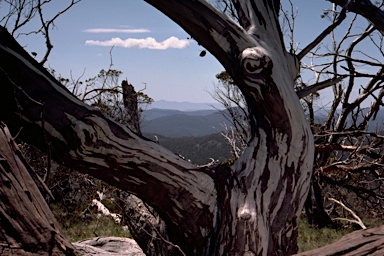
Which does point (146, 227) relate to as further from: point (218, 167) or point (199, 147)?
point (199, 147)

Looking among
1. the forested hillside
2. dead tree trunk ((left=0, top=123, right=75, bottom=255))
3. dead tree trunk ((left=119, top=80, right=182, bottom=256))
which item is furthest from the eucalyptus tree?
the forested hillside

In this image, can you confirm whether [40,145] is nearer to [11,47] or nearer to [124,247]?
[11,47]

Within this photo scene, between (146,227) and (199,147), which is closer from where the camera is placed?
(146,227)

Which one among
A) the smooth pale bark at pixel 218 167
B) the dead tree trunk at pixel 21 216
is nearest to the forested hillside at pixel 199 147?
the smooth pale bark at pixel 218 167

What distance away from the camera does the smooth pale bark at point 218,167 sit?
7.14 feet

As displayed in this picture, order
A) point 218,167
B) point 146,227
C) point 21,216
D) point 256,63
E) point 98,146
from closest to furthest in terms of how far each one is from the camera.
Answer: point 21,216 < point 98,146 < point 256,63 < point 218,167 < point 146,227

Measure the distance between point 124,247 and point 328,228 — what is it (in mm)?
7511

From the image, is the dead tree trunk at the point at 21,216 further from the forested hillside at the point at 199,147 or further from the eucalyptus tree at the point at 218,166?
the forested hillside at the point at 199,147

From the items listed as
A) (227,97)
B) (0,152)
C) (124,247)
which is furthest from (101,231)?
(0,152)

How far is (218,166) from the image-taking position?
2.75 metres

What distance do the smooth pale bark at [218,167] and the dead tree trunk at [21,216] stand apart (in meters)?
0.74

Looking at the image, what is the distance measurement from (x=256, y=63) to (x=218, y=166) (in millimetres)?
743

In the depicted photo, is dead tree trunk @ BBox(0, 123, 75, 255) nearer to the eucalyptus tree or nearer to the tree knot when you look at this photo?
the eucalyptus tree

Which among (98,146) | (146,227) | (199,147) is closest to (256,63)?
(98,146)
